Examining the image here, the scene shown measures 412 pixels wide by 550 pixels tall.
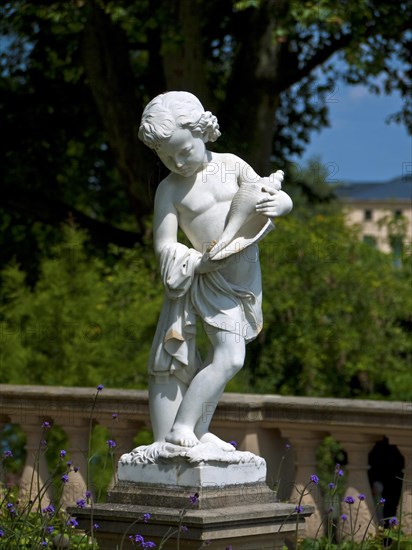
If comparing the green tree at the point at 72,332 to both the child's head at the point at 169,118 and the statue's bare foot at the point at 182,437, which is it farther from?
the child's head at the point at 169,118

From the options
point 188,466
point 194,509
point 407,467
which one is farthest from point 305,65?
point 194,509

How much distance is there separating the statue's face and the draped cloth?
13.4 inches

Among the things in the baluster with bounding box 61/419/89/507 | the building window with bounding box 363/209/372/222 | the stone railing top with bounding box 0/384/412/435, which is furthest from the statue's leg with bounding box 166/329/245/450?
the building window with bounding box 363/209/372/222

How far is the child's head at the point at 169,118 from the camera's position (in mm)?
4855

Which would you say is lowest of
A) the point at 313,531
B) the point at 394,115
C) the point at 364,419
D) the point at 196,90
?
the point at 313,531

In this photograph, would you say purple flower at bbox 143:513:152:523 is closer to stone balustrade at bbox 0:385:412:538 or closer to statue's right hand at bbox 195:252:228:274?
statue's right hand at bbox 195:252:228:274

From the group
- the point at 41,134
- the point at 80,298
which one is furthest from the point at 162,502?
the point at 41,134

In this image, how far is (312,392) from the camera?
1415 centimetres

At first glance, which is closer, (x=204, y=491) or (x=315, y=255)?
(x=204, y=491)

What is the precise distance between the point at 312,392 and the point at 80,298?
176 inches

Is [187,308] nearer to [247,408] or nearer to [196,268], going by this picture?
[196,268]

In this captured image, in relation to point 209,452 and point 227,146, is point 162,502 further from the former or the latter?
point 227,146

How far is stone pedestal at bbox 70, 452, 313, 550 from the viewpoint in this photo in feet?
15.1

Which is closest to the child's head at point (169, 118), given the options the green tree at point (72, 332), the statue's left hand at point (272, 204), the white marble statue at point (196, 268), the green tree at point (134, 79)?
the white marble statue at point (196, 268)
